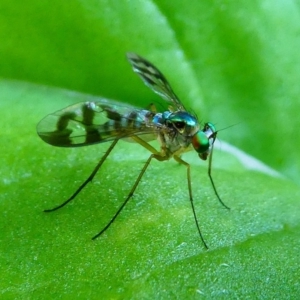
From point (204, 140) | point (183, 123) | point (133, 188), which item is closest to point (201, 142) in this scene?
point (204, 140)

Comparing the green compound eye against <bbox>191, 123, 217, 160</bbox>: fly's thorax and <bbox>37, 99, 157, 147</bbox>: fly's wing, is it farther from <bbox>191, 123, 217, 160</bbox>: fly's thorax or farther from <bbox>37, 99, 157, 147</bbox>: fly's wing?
<bbox>37, 99, 157, 147</bbox>: fly's wing

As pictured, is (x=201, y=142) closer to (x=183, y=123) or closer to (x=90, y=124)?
(x=183, y=123)

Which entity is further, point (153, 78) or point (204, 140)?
point (153, 78)

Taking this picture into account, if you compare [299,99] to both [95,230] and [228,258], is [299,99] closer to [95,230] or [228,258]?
[228,258]

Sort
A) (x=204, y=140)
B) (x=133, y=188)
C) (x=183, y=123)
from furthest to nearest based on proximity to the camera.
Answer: (x=183, y=123) → (x=204, y=140) → (x=133, y=188)

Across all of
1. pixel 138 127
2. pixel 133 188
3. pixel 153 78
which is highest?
pixel 153 78

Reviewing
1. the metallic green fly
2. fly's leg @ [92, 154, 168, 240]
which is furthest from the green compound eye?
fly's leg @ [92, 154, 168, 240]
